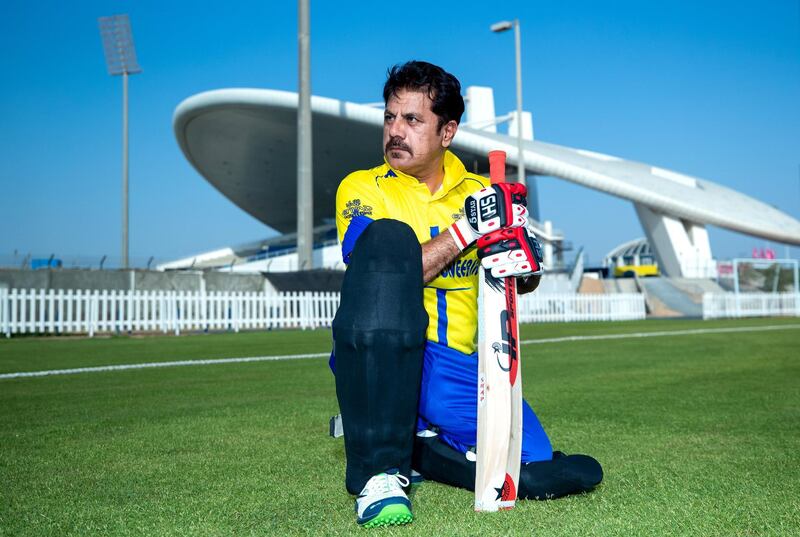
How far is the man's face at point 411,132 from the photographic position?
9.27ft

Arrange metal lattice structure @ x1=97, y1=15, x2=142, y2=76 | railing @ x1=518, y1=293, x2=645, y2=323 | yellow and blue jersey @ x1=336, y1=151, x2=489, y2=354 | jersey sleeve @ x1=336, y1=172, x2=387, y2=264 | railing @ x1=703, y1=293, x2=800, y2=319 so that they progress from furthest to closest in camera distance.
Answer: metal lattice structure @ x1=97, y1=15, x2=142, y2=76 < railing @ x1=703, y1=293, x2=800, y2=319 < railing @ x1=518, y1=293, x2=645, y2=323 < yellow and blue jersey @ x1=336, y1=151, x2=489, y2=354 < jersey sleeve @ x1=336, y1=172, x2=387, y2=264

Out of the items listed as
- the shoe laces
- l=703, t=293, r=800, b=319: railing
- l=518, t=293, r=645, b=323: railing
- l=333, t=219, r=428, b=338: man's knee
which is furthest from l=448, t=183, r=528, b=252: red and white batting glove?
l=703, t=293, r=800, b=319: railing

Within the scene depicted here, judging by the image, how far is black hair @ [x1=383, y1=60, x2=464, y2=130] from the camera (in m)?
2.81

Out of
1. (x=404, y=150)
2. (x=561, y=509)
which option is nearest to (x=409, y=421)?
(x=561, y=509)

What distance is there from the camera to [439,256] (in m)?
2.51

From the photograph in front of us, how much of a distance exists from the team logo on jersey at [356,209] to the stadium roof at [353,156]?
4403 cm

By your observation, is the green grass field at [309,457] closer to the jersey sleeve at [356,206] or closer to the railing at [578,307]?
the jersey sleeve at [356,206]

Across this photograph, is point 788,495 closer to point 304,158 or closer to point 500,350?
point 500,350

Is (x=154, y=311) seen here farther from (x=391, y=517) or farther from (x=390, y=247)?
(x=391, y=517)

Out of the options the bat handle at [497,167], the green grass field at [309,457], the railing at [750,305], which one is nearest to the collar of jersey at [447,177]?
the bat handle at [497,167]

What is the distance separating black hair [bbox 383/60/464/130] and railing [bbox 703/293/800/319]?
2895 cm

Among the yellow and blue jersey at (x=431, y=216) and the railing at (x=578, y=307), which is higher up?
the yellow and blue jersey at (x=431, y=216)

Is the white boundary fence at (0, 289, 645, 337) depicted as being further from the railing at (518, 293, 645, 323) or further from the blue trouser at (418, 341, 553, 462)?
the blue trouser at (418, 341, 553, 462)

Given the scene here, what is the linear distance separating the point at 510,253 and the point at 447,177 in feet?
2.22
